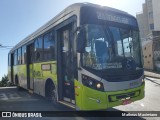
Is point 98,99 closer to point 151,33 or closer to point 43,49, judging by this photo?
point 43,49

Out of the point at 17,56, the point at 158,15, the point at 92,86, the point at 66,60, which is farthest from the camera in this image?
the point at 158,15

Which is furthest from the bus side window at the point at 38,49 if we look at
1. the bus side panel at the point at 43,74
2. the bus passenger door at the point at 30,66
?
the bus passenger door at the point at 30,66

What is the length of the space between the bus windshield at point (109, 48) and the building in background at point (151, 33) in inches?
1031

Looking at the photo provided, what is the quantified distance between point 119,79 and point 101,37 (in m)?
1.36

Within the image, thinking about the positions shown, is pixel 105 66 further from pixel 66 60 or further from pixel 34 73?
pixel 34 73

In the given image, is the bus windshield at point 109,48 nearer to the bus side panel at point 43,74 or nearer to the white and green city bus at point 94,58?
the white and green city bus at point 94,58

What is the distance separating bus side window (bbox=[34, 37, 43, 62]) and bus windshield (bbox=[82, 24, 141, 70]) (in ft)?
13.7

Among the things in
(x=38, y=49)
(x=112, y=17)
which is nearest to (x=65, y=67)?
(x=112, y=17)

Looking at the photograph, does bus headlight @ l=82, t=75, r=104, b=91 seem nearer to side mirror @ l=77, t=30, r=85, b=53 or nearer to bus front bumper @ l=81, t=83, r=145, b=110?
bus front bumper @ l=81, t=83, r=145, b=110

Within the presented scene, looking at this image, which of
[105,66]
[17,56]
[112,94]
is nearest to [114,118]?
[112,94]

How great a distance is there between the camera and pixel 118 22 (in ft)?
28.1

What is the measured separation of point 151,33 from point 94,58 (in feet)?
114

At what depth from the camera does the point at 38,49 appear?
12008 mm

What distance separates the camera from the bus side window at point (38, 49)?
1155 cm
